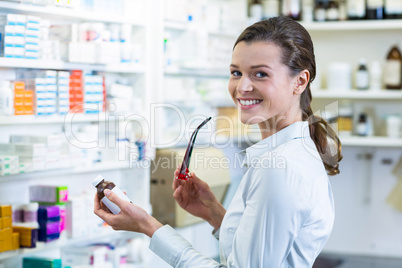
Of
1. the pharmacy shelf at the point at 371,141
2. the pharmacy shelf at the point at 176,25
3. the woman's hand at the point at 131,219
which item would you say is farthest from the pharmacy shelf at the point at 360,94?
the woman's hand at the point at 131,219

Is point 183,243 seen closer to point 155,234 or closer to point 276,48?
point 155,234

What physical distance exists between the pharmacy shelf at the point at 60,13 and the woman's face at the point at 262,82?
1.29 m

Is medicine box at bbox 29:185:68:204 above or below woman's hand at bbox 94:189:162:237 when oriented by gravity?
below

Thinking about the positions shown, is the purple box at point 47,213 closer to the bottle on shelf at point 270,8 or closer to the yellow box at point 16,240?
the yellow box at point 16,240

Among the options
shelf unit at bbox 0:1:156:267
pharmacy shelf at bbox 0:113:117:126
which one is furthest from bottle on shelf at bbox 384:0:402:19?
pharmacy shelf at bbox 0:113:117:126

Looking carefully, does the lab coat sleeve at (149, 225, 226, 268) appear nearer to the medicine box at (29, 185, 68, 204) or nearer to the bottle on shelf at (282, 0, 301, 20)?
the medicine box at (29, 185, 68, 204)

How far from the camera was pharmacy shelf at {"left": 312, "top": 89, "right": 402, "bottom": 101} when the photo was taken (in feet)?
13.0

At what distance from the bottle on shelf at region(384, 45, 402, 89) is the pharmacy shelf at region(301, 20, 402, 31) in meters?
0.22

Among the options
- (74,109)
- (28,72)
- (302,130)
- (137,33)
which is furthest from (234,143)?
(302,130)

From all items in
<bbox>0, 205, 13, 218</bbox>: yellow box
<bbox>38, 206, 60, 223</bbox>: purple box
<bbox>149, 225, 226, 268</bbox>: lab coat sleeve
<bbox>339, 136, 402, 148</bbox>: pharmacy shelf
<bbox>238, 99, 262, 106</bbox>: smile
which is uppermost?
<bbox>238, 99, 262, 106</bbox>: smile

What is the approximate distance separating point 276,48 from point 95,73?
5.57 feet

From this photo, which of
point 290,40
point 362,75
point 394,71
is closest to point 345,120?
point 362,75

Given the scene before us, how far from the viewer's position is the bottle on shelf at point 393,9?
13.0 ft

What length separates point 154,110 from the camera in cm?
328
